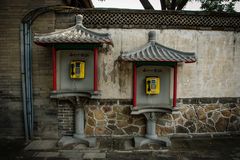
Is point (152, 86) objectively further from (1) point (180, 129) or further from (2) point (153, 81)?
(1) point (180, 129)

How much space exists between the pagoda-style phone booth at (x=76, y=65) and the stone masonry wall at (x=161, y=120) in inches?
16.5

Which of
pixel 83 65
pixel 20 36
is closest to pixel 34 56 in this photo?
pixel 20 36

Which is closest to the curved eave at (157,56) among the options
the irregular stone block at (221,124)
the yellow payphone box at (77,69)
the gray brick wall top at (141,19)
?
the gray brick wall top at (141,19)

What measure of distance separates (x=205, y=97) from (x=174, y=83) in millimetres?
1480

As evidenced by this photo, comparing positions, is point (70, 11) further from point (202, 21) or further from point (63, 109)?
point (202, 21)

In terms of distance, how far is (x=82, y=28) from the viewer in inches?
245

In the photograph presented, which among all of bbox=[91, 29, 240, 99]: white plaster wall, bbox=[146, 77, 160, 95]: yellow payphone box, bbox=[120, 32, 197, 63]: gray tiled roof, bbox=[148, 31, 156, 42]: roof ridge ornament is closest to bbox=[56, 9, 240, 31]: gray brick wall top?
bbox=[91, 29, 240, 99]: white plaster wall

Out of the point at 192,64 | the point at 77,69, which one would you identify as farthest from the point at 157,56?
the point at 77,69

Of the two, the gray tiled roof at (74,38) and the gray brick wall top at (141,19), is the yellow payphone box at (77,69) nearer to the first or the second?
the gray tiled roof at (74,38)

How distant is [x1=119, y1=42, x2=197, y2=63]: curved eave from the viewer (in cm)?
576

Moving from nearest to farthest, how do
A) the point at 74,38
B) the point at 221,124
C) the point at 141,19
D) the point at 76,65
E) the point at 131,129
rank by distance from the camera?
the point at 74,38 → the point at 76,65 → the point at 141,19 → the point at 131,129 → the point at 221,124

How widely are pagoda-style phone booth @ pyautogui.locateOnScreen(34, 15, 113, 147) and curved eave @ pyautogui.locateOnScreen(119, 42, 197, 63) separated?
0.75 meters

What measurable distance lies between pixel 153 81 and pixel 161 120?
61.8 inches

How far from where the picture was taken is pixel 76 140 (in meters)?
6.42
